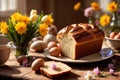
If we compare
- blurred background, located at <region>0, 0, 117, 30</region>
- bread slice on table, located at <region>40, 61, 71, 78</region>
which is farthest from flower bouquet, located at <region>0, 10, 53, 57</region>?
blurred background, located at <region>0, 0, 117, 30</region>

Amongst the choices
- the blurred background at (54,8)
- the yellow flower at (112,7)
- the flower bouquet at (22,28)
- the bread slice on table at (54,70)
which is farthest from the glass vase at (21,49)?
the blurred background at (54,8)

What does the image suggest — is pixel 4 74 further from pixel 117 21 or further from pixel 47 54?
pixel 117 21

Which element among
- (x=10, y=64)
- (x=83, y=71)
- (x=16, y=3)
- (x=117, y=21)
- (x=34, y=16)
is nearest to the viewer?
(x=83, y=71)

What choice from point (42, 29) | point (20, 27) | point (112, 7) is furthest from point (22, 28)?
point (112, 7)

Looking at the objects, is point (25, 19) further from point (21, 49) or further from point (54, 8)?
point (54, 8)

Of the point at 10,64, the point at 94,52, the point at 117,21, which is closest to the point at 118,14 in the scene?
the point at 117,21
